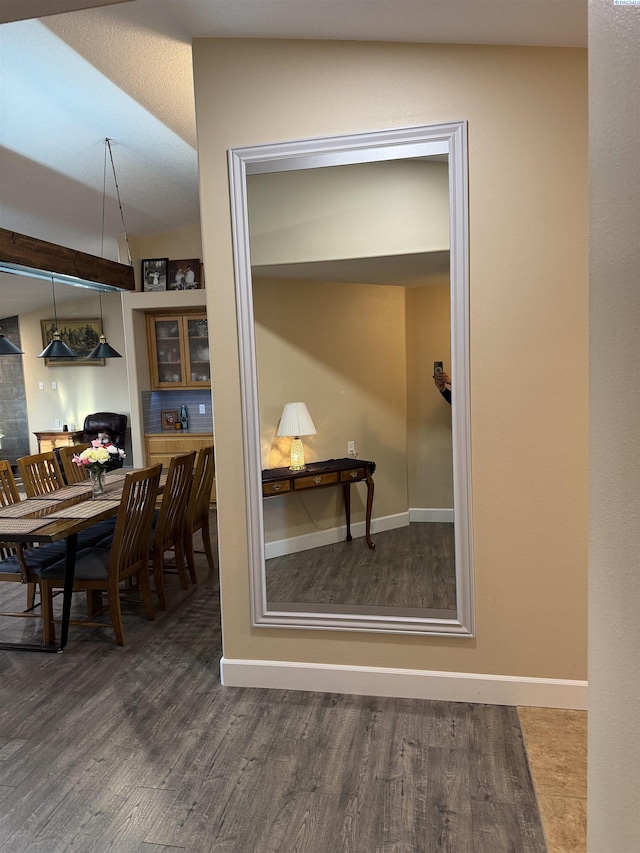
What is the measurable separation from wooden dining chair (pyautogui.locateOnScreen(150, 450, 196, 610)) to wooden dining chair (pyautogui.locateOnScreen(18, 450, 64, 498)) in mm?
961

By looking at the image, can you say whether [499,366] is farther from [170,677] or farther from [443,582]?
[170,677]

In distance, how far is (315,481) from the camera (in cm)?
323

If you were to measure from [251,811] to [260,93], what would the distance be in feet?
8.92

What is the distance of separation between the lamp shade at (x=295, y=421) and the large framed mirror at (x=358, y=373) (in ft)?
0.12

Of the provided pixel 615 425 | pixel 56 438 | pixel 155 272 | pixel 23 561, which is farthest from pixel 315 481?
pixel 56 438

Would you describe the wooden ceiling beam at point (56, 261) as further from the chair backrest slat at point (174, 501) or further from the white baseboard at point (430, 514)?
the white baseboard at point (430, 514)

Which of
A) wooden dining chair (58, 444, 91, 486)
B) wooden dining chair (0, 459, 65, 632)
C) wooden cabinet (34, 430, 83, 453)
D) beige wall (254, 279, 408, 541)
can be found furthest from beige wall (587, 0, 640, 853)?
wooden cabinet (34, 430, 83, 453)

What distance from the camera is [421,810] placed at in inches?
78.8

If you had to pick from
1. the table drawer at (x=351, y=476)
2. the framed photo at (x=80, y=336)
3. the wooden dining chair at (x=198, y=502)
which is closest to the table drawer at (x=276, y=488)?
the table drawer at (x=351, y=476)

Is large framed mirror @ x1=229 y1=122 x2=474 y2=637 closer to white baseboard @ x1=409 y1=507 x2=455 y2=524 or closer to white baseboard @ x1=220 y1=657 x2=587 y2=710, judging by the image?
white baseboard @ x1=409 y1=507 x2=455 y2=524

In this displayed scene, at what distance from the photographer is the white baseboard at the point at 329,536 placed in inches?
117

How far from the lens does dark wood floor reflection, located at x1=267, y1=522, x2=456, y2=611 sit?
9.04 feet

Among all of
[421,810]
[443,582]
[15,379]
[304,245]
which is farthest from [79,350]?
[421,810]

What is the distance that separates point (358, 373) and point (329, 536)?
921 millimetres
